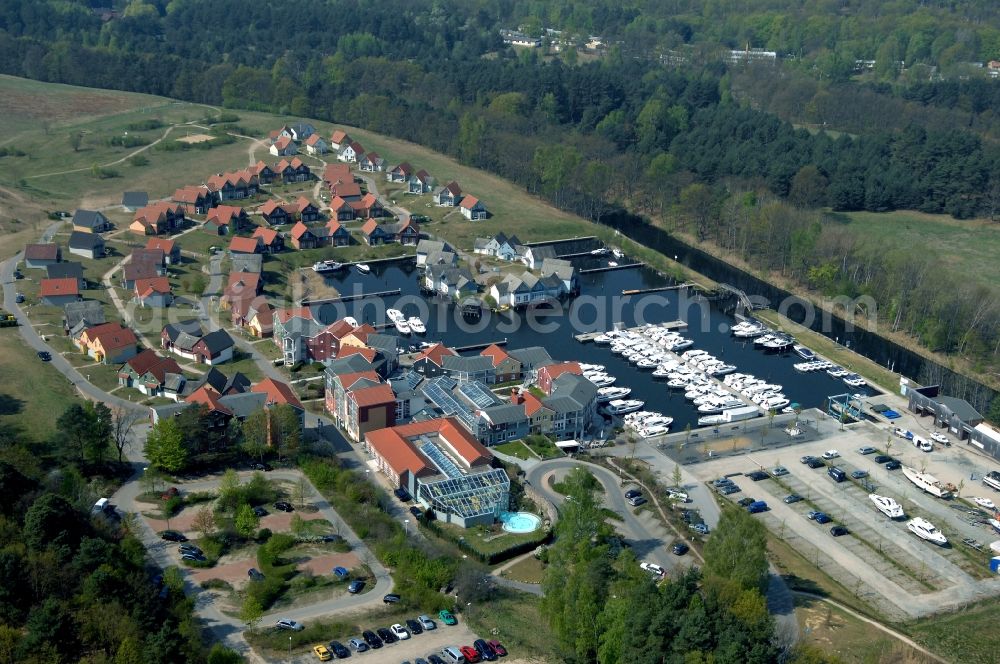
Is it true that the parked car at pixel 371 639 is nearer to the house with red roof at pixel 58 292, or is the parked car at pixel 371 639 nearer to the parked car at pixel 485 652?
the parked car at pixel 485 652

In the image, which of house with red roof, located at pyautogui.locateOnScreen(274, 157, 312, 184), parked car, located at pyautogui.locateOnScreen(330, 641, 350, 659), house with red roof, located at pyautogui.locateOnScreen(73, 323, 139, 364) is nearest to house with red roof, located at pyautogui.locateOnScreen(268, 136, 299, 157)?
house with red roof, located at pyautogui.locateOnScreen(274, 157, 312, 184)

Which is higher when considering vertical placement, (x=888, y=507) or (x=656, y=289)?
(x=656, y=289)

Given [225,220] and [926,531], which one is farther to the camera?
[225,220]

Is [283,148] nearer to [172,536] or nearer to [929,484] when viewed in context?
[172,536]

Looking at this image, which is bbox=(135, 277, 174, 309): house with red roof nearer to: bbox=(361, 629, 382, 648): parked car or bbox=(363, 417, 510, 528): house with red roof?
bbox=(363, 417, 510, 528): house with red roof

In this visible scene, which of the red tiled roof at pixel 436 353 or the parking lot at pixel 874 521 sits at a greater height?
the red tiled roof at pixel 436 353

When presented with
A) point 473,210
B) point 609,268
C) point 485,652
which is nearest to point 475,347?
point 609,268

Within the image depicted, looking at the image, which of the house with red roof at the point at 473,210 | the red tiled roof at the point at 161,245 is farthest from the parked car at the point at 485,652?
the house with red roof at the point at 473,210
